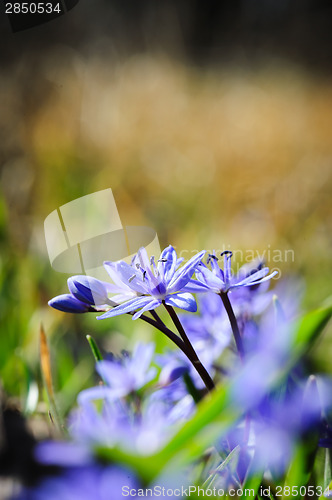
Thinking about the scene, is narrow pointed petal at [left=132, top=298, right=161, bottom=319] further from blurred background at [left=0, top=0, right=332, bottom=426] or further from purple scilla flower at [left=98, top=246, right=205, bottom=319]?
blurred background at [left=0, top=0, right=332, bottom=426]

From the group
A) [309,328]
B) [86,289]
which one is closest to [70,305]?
[86,289]

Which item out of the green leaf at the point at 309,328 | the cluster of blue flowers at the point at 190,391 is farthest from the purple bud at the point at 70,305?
the green leaf at the point at 309,328

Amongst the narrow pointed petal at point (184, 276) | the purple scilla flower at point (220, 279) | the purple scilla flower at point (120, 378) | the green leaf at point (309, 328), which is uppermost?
the narrow pointed petal at point (184, 276)

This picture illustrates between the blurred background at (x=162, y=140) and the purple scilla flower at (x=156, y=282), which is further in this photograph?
the blurred background at (x=162, y=140)

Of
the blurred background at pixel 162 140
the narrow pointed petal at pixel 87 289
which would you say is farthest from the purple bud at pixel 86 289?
the blurred background at pixel 162 140

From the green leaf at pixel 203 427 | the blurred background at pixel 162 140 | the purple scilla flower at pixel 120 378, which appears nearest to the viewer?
the green leaf at pixel 203 427

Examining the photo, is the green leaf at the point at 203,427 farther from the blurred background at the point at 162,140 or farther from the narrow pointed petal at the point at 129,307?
the blurred background at the point at 162,140

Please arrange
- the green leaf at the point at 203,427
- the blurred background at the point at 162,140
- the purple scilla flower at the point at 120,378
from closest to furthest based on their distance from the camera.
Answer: the green leaf at the point at 203,427 < the purple scilla flower at the point at 120,378 < the blurred background at the point at 162,140

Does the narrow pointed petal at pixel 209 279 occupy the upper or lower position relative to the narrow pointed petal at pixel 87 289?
lower
